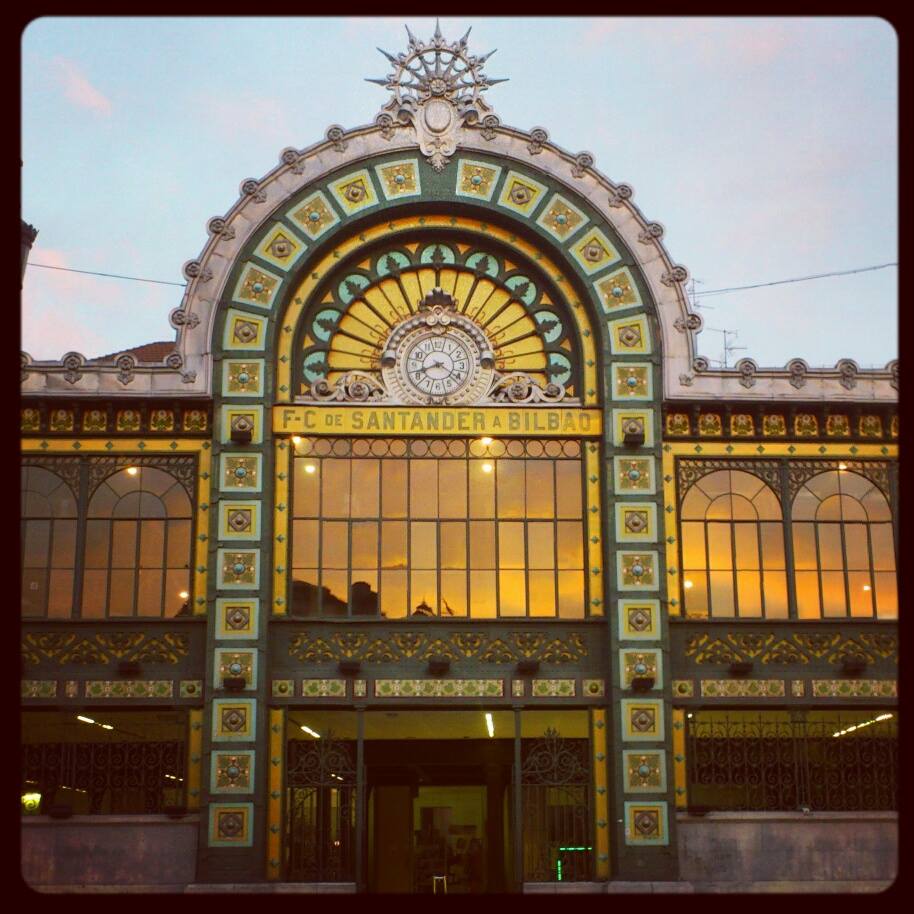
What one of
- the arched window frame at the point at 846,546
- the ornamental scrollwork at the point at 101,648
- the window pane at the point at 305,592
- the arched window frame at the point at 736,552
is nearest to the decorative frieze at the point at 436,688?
the window pane at the point at 305,592

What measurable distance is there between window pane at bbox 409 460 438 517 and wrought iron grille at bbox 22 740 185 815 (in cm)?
725

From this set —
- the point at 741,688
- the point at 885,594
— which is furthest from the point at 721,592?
the point at 885,594

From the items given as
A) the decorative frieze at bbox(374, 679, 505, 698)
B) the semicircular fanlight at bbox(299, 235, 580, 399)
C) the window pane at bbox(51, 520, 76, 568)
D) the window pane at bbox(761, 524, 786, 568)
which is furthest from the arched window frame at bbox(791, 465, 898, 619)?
the window pane at bbox(51, 520, 76, 568)

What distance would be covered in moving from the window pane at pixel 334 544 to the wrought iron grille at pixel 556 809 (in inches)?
224

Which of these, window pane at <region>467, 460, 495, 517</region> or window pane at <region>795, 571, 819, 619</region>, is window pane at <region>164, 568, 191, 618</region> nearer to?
window pane at <region>467, 460, 495, 517</region>

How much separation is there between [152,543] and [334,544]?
4018 mm

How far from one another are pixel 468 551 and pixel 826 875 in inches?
403

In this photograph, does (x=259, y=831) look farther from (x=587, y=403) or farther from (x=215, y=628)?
(x=587, y=403)

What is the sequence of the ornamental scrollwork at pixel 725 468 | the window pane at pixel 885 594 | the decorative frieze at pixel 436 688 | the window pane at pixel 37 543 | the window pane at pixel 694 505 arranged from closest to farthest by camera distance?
the decorative frieze at pixel 436 688, the window pane at pixel 37 543, the window pane at pixel 885 594, the window pane at pixel 694 505, the ornamental scrollwork at pixel 725 468

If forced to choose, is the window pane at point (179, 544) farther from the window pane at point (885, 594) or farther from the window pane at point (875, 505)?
the window pane at point (885, 594)

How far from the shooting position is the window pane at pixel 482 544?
31.1m

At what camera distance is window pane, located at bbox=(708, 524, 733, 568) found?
31.2m

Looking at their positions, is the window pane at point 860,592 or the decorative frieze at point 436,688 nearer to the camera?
the decorative frieze at point 436,688
